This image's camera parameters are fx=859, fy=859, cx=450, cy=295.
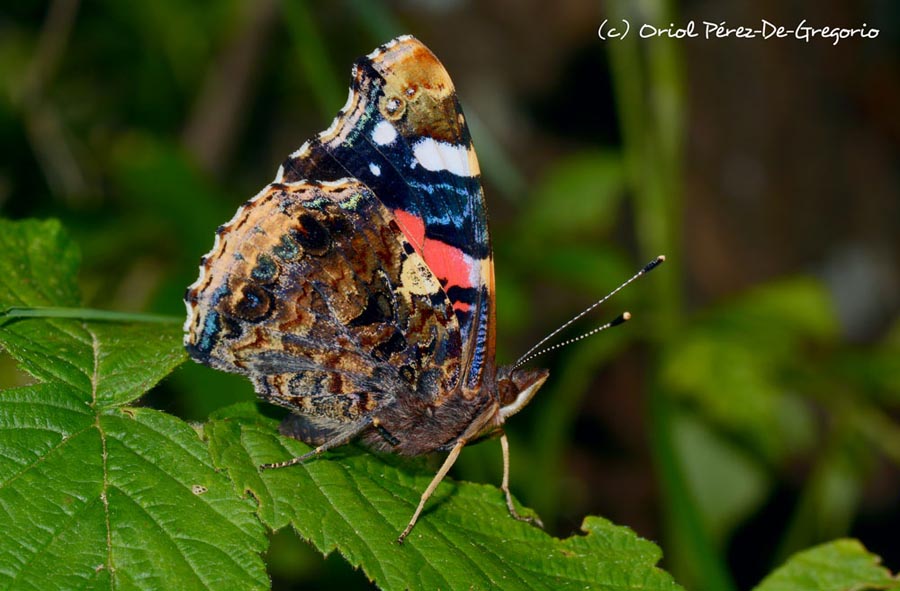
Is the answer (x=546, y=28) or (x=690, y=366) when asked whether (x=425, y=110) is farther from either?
(x=546, y=28)

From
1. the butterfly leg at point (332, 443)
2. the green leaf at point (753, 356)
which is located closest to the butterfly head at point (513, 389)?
the butterfly leg at point (332, 443)

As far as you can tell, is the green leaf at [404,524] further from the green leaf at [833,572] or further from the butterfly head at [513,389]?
the green leaf at [833,572]

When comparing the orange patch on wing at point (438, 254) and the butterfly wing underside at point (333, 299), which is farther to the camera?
the orange patch on wing at point (438, 254)

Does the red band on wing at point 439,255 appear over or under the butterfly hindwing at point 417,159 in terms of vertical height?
under

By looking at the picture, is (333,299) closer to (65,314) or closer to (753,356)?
(65,314)

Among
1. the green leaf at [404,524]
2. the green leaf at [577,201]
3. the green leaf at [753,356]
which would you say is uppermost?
the green leaf at [577,201]

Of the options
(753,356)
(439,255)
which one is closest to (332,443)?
(439,255)

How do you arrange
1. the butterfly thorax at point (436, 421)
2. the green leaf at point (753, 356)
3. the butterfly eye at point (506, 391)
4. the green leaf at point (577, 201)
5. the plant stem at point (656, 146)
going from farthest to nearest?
1. the green leaf at point (577, 201)
2. the plant stem at point (656, 146)
3. the green leaf at point (753, 356)
4. the butterfly eye at point (506, 391)
5. the butterfly thorax at point (436, 421)
